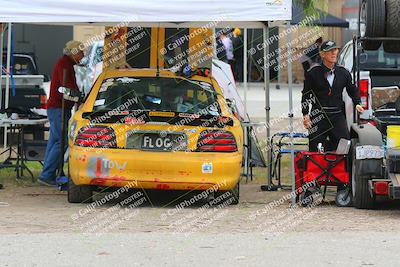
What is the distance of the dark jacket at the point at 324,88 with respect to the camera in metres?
10.9

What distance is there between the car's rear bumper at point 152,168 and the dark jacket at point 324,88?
1795 millimetres

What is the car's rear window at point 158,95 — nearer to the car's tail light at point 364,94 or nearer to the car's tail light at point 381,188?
the car's tail light at point 381,188

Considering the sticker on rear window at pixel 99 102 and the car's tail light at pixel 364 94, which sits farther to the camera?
the car's tail light at pixel 364 94

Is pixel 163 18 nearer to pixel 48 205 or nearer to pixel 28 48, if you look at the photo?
pixel 48 205

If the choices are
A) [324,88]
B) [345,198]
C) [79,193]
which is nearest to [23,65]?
[79,193]

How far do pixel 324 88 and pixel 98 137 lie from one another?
115 inches

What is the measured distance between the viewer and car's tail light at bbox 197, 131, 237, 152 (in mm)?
9641

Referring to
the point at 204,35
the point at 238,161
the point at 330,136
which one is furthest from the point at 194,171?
the point at 204,35

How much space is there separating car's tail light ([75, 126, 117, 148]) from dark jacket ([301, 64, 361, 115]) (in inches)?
97.2

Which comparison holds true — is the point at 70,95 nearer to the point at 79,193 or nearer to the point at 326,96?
the point at 79,193

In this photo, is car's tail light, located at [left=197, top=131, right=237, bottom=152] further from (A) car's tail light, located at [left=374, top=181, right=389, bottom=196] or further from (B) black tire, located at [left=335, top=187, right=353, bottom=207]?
(A) car's tail light, located at [left=374, top=181, right=389, bottom=196]

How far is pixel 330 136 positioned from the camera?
11172 mm

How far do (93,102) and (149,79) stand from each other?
30.7 inches

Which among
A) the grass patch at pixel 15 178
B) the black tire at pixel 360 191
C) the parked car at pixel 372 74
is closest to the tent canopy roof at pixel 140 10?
the black tire at pixel 360 191
